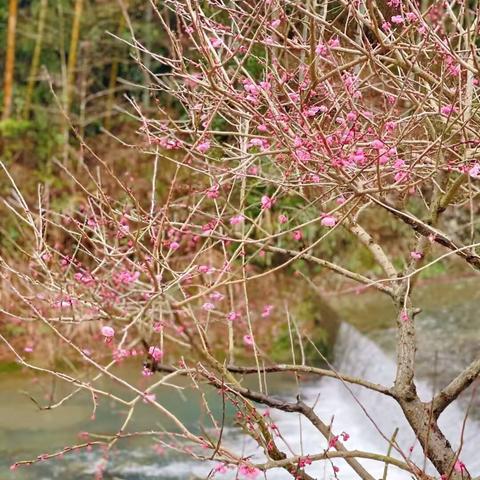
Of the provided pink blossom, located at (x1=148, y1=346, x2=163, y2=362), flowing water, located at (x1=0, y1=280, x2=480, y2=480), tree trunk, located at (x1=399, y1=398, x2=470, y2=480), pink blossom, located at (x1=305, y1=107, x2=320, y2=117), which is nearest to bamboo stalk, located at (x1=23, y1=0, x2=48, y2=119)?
flowing water, located at (x1=0, y1=280, x2=480, y2=480)

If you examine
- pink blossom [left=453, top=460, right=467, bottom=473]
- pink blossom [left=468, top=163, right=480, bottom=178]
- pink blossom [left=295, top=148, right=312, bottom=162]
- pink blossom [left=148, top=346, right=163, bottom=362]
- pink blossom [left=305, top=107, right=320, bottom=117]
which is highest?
pink blossom [left=305, top=107, right=320, bottom=117]

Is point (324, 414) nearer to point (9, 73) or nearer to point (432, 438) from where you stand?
point (432, 438)

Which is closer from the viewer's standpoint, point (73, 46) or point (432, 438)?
point (432, 438)

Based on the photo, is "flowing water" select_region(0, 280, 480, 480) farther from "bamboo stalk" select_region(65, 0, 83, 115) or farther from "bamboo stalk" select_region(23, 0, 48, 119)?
"bamboo stalk" select_region(23, 0, 48, 119)

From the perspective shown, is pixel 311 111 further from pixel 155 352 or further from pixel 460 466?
pixel 460 466

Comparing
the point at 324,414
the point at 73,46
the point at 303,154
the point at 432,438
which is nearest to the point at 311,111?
the point at 303,154

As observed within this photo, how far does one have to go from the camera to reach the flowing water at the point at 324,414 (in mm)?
5629

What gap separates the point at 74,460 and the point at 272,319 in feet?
12.2

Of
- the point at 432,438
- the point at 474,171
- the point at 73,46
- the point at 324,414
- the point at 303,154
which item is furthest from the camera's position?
the point at 73,46

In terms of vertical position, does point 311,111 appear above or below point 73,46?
below

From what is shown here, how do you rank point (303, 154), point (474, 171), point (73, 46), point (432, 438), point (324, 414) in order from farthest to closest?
point (73, 46) → point (324, 414) → point (432, 438) → point (303, 154) → point (474, 171)

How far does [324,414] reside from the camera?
275 inches

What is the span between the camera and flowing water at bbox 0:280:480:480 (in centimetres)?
563

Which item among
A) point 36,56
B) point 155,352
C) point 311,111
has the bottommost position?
point 155,352
